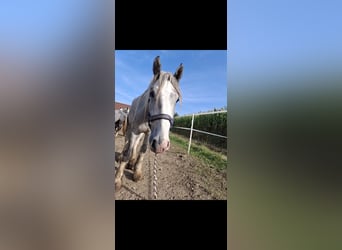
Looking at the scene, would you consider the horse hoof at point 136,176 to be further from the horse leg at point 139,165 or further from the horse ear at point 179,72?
the horse ear at point 179,72

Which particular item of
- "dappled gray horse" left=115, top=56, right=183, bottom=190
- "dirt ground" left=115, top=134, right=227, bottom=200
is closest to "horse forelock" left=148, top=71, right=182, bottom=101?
"dappled gray horse" left=115, top=56, right=183, bottom=190

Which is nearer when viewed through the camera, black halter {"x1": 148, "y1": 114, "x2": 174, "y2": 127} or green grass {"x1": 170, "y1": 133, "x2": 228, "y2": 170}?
black halter {"x1": 148, "y1": 114, "x2": 174, "y2": 127}

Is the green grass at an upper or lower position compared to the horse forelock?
lower

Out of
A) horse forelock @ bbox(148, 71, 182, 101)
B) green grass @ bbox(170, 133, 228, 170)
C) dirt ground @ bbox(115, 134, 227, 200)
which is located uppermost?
horse forelock @ bbox(148, 71, 182, 101)

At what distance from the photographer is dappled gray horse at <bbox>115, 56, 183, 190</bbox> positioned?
7.57 ft

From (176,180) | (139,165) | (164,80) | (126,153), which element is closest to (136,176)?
(139,165)

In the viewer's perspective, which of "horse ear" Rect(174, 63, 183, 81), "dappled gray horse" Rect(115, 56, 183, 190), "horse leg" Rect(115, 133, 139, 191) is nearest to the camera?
"dappled gray horse" Rect(115, 56, 183, 190)

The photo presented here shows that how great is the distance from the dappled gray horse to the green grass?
0.43 feet

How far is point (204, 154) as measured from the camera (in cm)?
268

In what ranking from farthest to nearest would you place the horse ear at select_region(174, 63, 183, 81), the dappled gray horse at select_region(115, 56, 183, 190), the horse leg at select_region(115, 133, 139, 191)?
the horse leg at select_region(115, 133, 139, 191)
the horse ear at select_region(174, 63, 183, 81)
the dappled gray horse at select_region(115, 56, 183, 190)

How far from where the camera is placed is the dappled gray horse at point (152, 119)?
2.31 meters

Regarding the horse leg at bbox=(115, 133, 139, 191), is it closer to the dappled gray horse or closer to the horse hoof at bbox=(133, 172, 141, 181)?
the dappled gray horse

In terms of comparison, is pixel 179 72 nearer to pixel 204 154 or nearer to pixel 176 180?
pixel 204 154
